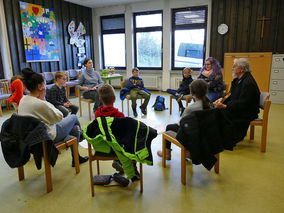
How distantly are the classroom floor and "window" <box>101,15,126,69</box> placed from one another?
222 inches

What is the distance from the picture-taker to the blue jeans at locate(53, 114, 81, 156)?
6.91 ft

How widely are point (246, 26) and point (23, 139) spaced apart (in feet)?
19.6

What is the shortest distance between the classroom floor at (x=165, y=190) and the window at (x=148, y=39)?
5.11 meters

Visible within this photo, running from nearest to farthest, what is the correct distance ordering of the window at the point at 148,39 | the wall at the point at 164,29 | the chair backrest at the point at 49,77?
the chair backrest at the point at 49,77 < the wall at the point at 164,29 < the window at the point at 148,39

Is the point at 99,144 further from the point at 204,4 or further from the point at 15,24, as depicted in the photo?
the point at 204,4

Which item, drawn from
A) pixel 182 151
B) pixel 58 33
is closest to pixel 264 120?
pixel 182 151

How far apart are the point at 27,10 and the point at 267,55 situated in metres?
5.99

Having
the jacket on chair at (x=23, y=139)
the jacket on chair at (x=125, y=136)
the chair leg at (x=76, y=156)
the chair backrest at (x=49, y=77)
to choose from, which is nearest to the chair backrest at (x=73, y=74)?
the chair backrest at (x=49, y=77)

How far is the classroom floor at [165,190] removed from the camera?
1791mm

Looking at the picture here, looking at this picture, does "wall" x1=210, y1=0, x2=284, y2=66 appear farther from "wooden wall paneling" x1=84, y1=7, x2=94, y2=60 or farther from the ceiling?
"wooden wall paneling" x1=84, y1=7, x2=94, y2=60

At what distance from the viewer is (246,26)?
5828 mm

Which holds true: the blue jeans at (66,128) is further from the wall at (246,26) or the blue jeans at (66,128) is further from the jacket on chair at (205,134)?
the wall at (246,26)

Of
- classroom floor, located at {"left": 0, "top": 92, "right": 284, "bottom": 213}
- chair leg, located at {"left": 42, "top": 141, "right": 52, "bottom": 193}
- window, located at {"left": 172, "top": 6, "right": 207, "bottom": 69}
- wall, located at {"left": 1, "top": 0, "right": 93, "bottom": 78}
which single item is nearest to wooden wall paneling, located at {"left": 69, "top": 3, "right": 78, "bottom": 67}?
wall, located at {"left": 1, "top": 0, "right": 93, "bottom": 78}

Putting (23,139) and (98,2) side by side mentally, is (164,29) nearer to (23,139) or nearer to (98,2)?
(98,2)
